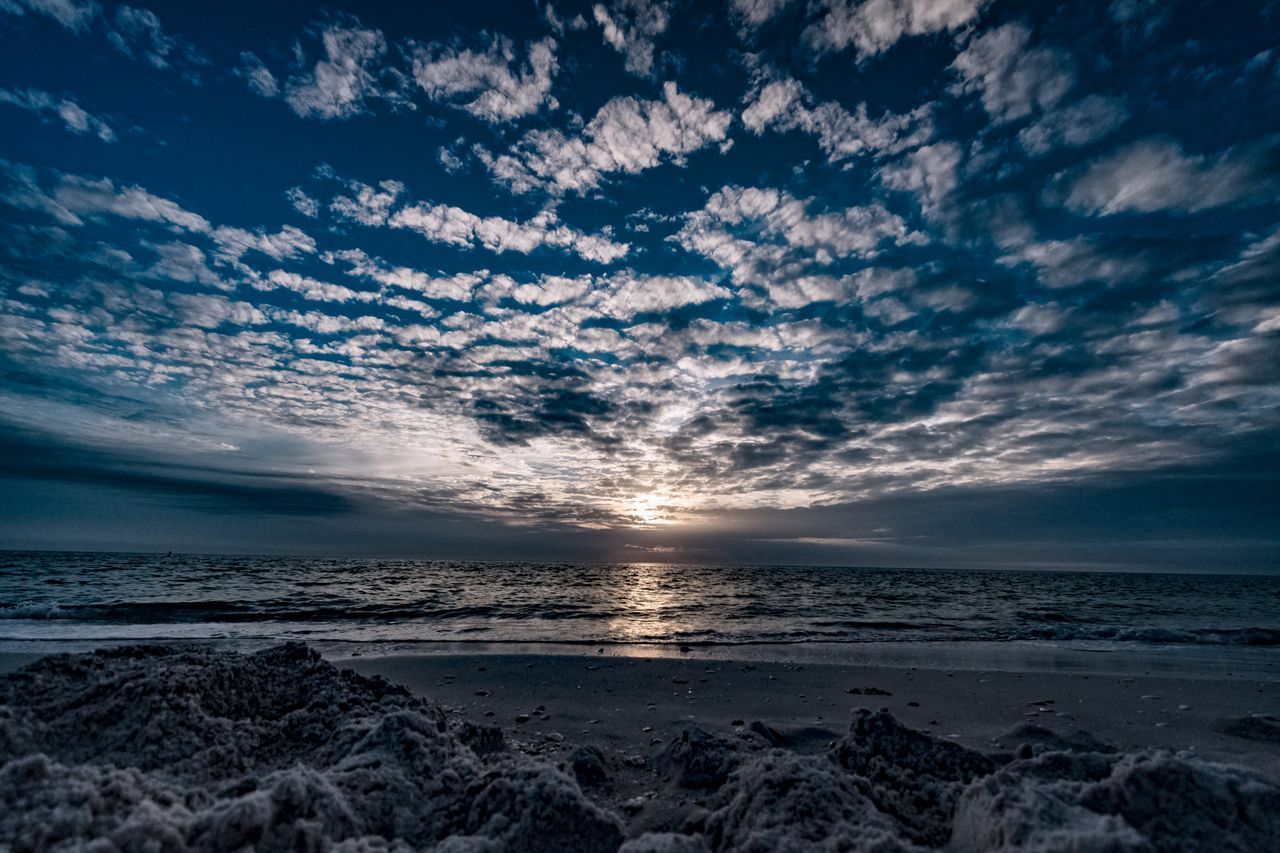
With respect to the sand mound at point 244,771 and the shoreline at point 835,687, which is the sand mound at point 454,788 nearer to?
the sand mound at point 244,771

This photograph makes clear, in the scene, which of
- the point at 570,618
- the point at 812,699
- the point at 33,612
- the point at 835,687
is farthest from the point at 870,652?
the point at 33,612

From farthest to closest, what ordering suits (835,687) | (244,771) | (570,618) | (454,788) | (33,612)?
(570,618)
(33,612)
(835,687)
(244,771)
(454,788)

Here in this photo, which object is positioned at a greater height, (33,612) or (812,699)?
(33,612)

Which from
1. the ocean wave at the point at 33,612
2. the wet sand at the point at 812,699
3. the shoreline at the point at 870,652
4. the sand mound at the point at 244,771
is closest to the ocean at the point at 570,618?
the ocean wave at the point at 33,612

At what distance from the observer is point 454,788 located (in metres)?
3.12

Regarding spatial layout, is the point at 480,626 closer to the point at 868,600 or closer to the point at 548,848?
the point at 548,848

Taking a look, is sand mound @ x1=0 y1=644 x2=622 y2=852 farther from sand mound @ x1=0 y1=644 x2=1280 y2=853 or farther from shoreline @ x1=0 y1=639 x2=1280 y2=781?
shoreline @ x1=0 y1=639 x2=1280 y2=781

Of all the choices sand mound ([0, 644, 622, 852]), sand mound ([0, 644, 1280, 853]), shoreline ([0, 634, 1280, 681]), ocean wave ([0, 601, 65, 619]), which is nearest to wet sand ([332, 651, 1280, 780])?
shoreline ([0, 634, 1280, 681])

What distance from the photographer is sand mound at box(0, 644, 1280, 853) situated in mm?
2236

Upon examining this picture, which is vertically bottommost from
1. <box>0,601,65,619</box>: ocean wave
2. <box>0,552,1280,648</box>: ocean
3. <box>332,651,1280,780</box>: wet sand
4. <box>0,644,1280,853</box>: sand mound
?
<box>0,552,1280,648</box>: ocean

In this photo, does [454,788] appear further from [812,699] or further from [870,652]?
[870,652]

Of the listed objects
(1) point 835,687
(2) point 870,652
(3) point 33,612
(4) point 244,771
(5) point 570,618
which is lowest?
(5) point 570,618

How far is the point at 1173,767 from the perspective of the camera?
2557 millimetres

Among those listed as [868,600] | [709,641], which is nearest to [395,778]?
[709,641]
